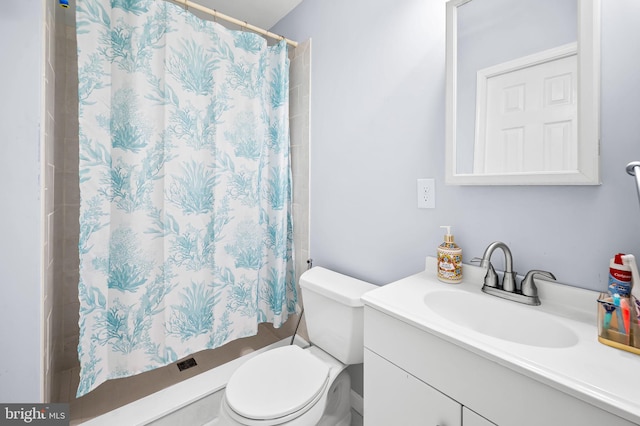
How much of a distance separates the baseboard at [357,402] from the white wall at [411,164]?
0.64m

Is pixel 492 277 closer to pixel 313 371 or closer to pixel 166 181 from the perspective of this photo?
pixel 313 371

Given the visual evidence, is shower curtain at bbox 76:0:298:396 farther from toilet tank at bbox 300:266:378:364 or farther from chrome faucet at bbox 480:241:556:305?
chrome faucet at bbox 480:241:556:305

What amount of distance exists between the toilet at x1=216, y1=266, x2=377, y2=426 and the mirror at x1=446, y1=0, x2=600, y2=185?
72 cm

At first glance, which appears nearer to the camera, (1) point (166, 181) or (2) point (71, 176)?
(1) point (166, 181)

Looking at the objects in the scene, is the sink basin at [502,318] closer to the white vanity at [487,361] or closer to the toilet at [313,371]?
the white vanity at [487,361]

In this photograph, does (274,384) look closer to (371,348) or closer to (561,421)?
(371,348)

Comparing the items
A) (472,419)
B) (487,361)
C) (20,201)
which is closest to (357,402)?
(472,419)

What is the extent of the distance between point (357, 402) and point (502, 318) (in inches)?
38.0

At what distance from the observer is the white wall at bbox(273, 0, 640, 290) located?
74cm

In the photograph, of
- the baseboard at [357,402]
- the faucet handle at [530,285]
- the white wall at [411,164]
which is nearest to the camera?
the white wall at [411,164]

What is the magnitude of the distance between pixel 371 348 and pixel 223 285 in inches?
37.2

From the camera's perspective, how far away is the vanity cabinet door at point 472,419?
24.8 inches

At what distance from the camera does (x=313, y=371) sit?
3.82ft

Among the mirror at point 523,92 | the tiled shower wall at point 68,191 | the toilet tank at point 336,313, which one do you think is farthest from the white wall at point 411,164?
the tiled shower wall at point 68,191
